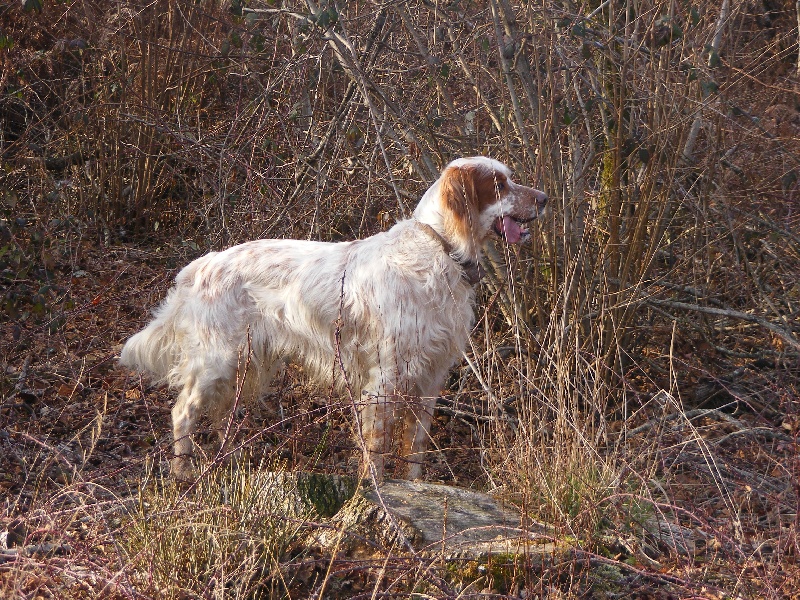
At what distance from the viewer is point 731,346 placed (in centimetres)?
643

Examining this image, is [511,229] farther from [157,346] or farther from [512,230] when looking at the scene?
[157,346]

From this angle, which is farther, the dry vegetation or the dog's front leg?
the dog's front leg

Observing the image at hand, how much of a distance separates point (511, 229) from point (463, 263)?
283mm

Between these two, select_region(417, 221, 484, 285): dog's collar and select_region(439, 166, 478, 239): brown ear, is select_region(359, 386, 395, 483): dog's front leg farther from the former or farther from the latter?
select_region(439, 166, 478, 239): brown ear

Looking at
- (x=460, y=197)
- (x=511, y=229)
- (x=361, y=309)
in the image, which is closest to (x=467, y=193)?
(x=460, y=197)

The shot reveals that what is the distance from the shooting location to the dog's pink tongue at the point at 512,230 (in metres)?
4.73

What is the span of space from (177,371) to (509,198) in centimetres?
187

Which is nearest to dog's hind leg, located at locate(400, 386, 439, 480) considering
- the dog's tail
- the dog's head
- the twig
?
the dog's head

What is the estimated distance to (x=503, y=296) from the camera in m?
5.60

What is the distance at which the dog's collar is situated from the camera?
4.71 meters

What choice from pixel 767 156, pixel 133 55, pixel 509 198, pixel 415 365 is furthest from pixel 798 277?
pixel 133 55

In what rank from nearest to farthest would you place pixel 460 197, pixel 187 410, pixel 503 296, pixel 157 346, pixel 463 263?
1. pixel 460 197
2. pixel 463 263
3. pixel 187 410
4. pixel 157 346
5. pixel 503 296

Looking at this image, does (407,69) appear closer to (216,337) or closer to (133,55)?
(216,337)

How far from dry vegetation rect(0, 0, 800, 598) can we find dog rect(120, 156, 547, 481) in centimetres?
25
